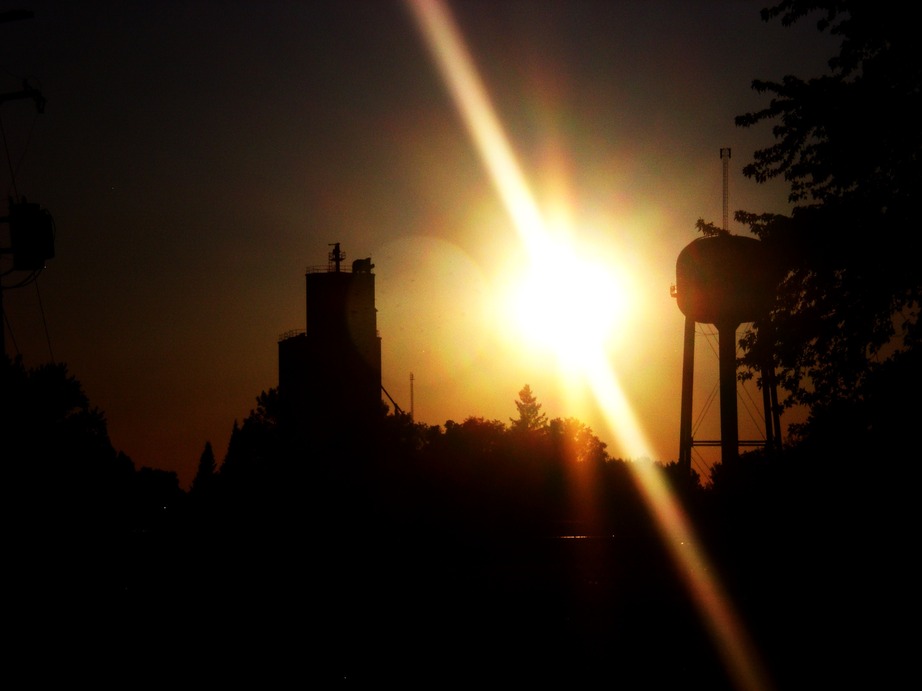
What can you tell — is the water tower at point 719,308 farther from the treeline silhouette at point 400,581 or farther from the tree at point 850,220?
the tree at point 850,220

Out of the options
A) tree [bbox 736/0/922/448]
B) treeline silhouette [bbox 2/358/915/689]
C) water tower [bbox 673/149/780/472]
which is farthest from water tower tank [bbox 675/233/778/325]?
tree [bbox 736/0/922/448]

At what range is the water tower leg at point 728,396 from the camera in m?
43.4

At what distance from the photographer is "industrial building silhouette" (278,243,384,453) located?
67.9m

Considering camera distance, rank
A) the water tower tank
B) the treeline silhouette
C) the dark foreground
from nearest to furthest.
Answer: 1. the dark foreground
2. the treeline silhouette
3. the water tower tank

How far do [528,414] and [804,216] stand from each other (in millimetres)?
124965

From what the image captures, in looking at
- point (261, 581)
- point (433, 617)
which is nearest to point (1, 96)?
point (261, 581)

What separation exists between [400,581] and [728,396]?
26.2 metres

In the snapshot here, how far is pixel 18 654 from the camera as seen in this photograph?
13000 mm

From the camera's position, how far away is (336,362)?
2670 inches

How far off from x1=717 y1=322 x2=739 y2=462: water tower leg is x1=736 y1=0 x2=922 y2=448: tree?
27746 millimetres

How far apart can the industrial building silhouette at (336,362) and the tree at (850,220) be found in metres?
52.6

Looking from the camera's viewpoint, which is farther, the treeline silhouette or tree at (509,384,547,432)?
tree at (509,384,547,432)

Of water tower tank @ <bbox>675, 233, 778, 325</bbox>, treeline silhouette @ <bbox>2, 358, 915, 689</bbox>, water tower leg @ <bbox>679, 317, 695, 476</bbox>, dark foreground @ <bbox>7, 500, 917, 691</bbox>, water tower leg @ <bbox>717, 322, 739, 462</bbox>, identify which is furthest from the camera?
water tower leg @ <bbox>679, 317, 695, 476</bbox>

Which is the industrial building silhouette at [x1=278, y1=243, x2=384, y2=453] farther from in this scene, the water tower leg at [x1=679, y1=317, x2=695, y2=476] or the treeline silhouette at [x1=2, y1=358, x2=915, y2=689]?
the treeline silhouette at [x1=2, y1=358, x2=915, y2=689]
